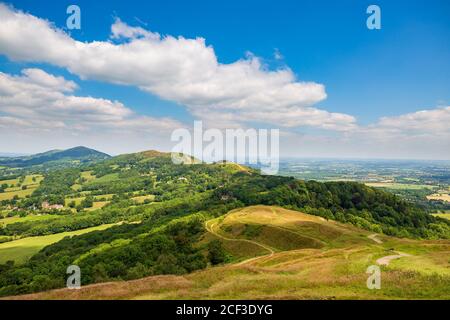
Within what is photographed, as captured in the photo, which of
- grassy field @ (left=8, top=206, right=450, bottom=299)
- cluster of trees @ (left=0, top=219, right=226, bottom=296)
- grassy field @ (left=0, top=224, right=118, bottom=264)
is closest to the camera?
grassy field @ (left=8, top=206, right=450, bottom=299)

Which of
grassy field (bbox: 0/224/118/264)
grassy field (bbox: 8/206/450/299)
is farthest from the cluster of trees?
grassy field (bbox: 8/206/450/299)

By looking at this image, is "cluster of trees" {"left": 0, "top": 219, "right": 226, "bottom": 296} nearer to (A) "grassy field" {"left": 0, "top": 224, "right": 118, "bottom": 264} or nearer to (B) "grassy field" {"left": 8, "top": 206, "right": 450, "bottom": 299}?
(A) "grassy field" {"left": 0, "top": 224, "right": 118, "bottom": 264}

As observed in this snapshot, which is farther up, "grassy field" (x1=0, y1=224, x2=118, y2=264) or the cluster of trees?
the cluster of trees

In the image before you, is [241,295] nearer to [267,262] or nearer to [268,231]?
[267,262]

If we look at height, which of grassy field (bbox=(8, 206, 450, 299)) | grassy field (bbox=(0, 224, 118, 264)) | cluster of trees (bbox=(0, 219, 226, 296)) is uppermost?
grassy field (bbox=(8, 206, 450, 299))

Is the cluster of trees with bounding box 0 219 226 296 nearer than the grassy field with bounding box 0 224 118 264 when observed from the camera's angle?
Yes

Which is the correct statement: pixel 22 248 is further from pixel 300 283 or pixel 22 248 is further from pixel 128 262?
pixel 300 283

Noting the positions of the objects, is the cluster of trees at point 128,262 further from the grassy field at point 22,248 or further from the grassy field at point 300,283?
the grassy field at point 300,283

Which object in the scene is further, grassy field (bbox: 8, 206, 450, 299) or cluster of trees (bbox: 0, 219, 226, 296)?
cluster of trees (bbox: 0, 219, 226, 296)

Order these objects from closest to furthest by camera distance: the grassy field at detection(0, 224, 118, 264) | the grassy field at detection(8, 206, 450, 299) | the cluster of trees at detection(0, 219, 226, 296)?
the grassy field at detection(8, 206, 450, 299)
the cluster of trees at detection(0, 219, 226, 296)
the grassy field at detection(0, 224, 118, 264)

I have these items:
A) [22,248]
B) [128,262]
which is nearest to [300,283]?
[128,262]
